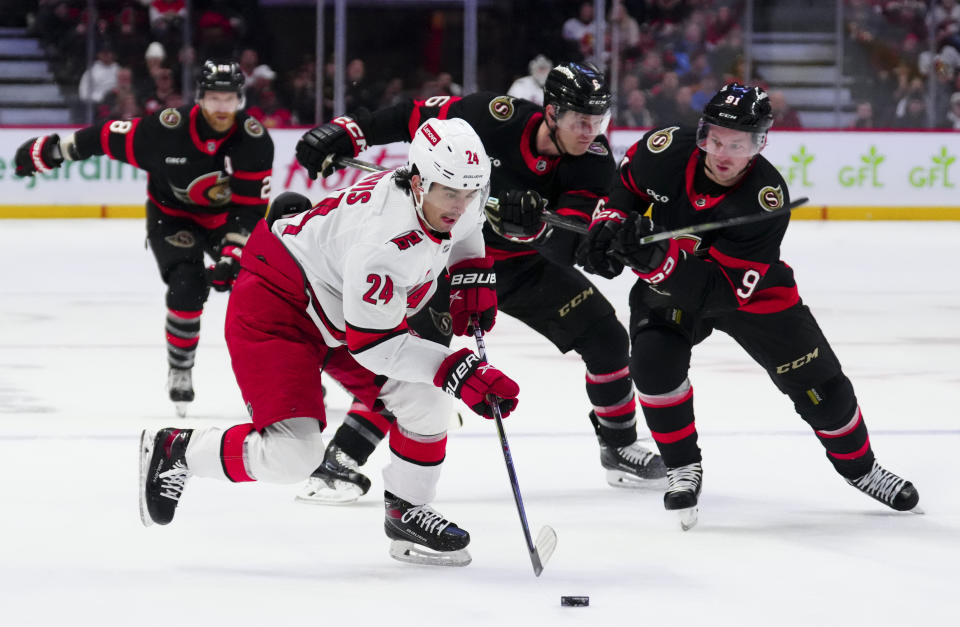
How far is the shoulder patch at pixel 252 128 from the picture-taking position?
4.93 meters

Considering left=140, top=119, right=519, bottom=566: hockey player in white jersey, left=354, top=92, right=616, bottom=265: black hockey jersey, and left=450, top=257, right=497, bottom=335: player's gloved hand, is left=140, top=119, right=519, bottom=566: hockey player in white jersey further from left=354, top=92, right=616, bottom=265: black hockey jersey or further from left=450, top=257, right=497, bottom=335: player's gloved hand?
left=354, top=92, right=616, bottom=265: black hockey jersey

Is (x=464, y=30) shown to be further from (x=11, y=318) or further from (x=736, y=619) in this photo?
(x=736, y=619)

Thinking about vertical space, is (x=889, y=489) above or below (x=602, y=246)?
below

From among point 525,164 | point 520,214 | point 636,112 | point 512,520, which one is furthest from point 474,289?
point 636,112

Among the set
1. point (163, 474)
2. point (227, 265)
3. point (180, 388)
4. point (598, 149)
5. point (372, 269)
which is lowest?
point (180, 388)

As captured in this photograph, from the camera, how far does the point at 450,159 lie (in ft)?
9.01

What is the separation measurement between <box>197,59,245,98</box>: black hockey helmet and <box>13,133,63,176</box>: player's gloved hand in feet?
1.85

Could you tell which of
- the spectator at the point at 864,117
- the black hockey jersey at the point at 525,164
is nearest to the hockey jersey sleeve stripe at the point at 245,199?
the black hockey jersey at the point at 525,164

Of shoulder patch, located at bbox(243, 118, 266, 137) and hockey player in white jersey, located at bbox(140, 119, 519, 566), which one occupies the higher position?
shoulder patch, located at bbox(243, 118, 266, 137)

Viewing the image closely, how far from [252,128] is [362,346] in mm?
2330

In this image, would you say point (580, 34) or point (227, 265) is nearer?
point (227, 265)

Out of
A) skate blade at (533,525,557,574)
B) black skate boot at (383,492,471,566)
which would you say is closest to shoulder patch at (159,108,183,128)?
black skate boot at (383,492,471,566)

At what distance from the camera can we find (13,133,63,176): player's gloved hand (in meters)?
4.81

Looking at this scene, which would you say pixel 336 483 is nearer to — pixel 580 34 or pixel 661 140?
pixel 661 140
